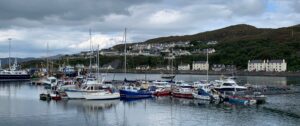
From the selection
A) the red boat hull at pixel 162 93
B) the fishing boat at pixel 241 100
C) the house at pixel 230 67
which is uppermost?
the house at pixel 230 67

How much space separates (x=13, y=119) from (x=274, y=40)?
169074mm

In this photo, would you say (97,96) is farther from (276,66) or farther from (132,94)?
(276,66)

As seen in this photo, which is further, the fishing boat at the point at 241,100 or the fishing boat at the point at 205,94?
the fishing boat at the point at 205,94

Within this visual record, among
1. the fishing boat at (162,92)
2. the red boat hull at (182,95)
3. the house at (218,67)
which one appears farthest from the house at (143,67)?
the red boat hull at (182,95)

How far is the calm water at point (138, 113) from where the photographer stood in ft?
100

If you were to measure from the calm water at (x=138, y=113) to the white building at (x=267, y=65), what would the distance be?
9036 cm

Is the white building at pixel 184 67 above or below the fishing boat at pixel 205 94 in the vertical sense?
above

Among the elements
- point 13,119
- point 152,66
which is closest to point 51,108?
point 13,119

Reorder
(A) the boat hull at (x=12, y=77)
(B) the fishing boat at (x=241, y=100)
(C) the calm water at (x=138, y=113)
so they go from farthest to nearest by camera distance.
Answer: (A) the boat hull at (x=12, y=77), (B) the fishing boat at (x=241, y=100), (C) the calm water at (x=138, y=113)

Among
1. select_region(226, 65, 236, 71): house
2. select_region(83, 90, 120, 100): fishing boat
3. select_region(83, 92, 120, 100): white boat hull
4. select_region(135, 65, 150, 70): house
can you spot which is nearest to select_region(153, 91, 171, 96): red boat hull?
select_region(83, 90, 120, 100): fishing boat

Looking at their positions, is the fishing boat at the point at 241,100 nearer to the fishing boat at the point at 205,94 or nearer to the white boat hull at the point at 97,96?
the fishing boat at the point at 205,94

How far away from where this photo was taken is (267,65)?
137000 millimetres

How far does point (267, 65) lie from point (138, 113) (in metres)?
108

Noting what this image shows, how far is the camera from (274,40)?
18788 centimetres
